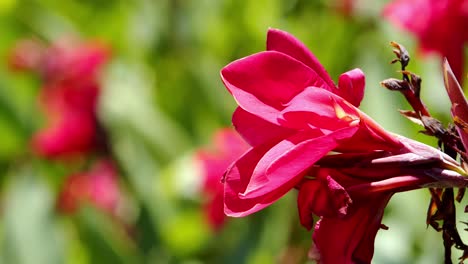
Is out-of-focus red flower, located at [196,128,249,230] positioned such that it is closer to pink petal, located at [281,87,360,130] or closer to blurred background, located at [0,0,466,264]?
blurred background, located at [0,0,466,264]

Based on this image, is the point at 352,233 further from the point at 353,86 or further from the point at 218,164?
the point at 218,164

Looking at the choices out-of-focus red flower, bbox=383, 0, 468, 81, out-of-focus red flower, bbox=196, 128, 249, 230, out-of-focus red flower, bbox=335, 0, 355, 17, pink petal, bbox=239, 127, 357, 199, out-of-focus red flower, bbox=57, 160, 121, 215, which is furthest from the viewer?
out-of-focus red flower, bbox=57, 160, 121, 215

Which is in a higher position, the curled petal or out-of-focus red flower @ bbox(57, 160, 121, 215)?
the curled petal

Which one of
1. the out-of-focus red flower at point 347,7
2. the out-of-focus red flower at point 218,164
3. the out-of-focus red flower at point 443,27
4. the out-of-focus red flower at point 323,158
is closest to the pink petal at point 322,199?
the out-of-focus red flower at point 323,158

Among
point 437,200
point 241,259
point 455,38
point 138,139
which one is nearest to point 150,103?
point 138,139

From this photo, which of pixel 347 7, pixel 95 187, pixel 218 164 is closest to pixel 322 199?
pixel 218 164

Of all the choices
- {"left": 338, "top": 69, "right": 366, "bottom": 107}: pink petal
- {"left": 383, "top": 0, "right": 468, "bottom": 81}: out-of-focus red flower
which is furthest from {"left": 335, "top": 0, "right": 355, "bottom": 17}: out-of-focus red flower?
{"left": 338, "top": 69, "right": 366, "bottom": 107}: pink petal
